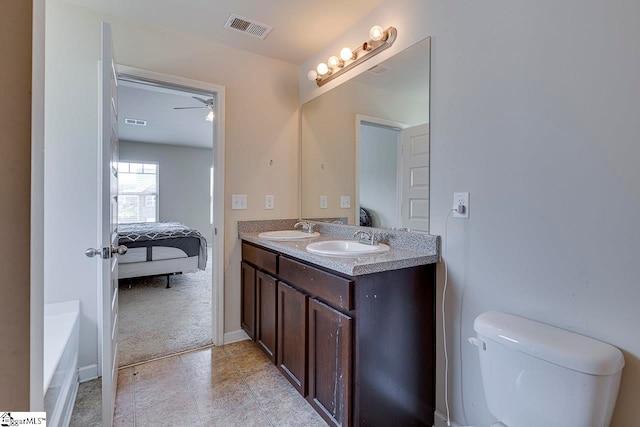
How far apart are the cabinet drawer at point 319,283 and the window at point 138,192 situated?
18.9ft

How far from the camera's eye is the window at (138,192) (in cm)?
625

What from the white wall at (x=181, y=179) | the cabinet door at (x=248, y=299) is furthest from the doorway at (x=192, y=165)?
the cabinet door at (x=248, y=299)

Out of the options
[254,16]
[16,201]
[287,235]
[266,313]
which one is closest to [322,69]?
[254,16]

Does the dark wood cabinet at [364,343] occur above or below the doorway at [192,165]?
below

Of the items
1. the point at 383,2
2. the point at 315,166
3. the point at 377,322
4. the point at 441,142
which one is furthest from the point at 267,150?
the point at 377,322

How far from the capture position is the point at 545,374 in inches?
37.2

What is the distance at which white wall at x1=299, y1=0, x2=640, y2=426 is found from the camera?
37.9 inches

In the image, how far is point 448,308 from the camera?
1.46 metres

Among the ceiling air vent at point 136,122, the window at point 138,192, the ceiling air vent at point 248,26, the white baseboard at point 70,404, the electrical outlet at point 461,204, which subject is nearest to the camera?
the electrical outlet at point 461,204

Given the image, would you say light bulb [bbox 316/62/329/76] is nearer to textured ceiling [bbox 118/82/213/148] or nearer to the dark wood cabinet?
textured ceiling [bbox 118/82/213/148]

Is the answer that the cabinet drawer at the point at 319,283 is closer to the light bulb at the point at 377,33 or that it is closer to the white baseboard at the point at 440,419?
the white baseboard at the point at 440,419

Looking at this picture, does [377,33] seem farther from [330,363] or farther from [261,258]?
[330,363]

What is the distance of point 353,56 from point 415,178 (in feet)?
3.19

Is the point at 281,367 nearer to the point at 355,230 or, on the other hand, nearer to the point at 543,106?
the point at 355,230
